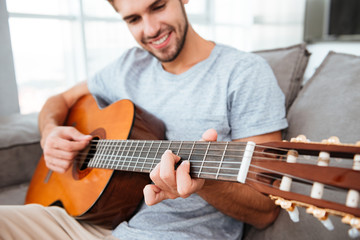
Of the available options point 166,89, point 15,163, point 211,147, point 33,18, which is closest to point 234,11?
point 33,18

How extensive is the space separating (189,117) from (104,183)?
337 mm

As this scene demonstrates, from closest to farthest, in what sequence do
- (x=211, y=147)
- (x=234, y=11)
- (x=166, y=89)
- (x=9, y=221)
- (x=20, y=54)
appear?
(x=211, y=147), (x=9, y=221), (x=166, y=89), (x=20, y=54), (x=234, y=11)

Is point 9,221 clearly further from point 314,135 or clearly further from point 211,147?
point 314,135

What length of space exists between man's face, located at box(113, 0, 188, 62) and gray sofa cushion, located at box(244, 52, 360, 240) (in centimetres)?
47

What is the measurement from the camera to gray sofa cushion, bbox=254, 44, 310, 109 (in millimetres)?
1178

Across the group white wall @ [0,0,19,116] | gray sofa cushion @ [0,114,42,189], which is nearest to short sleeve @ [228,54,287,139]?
gray sofa cushion @ [0,114,42,189]

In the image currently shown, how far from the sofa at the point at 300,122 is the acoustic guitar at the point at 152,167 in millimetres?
40

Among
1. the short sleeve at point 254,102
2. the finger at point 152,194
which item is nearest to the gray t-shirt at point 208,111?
the short sleeve at point 254,102

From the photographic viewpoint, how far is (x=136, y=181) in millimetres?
861

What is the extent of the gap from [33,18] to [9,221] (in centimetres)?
166

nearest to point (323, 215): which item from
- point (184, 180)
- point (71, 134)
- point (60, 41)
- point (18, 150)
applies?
point (184, 180)

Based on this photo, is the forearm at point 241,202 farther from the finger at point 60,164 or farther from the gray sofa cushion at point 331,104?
the finger at point 60,164

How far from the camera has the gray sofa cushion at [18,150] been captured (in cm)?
122

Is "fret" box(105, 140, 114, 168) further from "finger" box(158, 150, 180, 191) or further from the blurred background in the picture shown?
the blurred background
